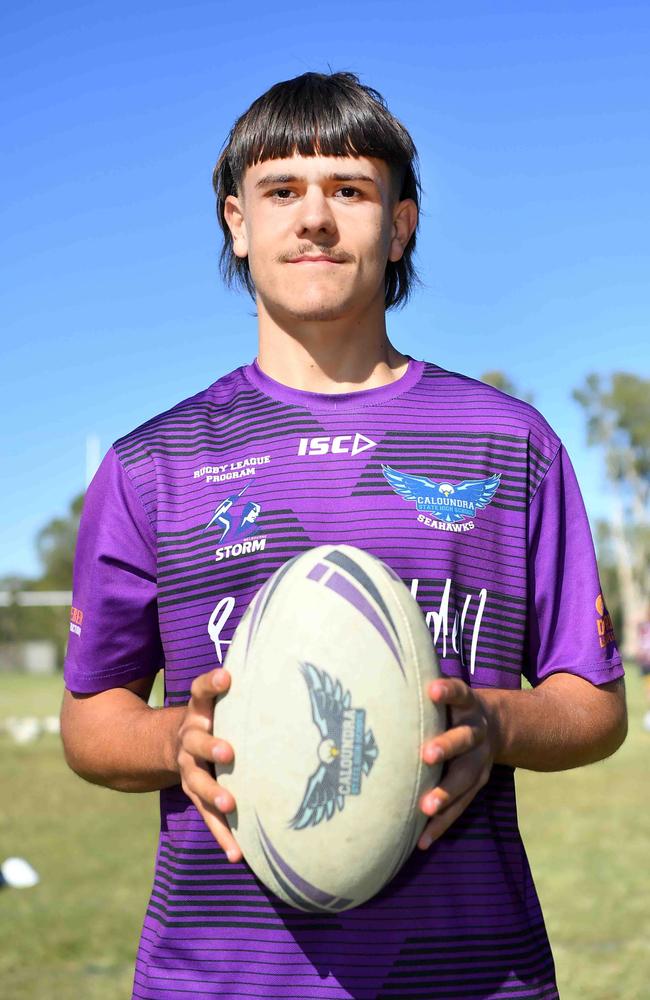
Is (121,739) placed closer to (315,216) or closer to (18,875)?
(315,216)

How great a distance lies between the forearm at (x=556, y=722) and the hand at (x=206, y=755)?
45 cm

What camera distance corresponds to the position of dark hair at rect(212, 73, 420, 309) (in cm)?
233

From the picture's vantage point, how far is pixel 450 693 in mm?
1784

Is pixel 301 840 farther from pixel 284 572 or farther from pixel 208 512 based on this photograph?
pixel 208 512

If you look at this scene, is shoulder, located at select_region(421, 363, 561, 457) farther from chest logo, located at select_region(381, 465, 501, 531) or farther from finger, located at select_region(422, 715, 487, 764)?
finger, located at select_region(422, 715, 487, 764)

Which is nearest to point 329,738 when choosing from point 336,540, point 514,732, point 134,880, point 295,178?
point 514,732

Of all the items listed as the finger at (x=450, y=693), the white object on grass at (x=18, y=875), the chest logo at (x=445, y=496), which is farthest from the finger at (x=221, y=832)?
the white object on grass at (x=18, y=875)

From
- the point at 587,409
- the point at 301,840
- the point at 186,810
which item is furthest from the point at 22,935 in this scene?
the point at 587,409

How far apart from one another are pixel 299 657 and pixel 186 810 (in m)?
0.49

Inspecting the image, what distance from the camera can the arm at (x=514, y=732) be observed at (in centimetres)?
181

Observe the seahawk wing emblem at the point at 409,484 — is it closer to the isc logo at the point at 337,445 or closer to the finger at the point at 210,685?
the isc logo at the point at 337,445

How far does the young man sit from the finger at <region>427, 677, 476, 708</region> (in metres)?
0.15

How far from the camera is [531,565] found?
2.28 meters

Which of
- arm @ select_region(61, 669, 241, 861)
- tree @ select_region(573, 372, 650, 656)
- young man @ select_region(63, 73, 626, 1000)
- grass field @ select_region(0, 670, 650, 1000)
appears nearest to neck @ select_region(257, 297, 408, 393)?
young man @ select_region(63, 73, 626, 1000)
